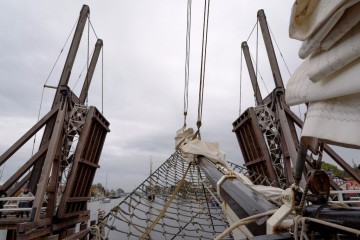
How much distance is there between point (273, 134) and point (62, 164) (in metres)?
5.64

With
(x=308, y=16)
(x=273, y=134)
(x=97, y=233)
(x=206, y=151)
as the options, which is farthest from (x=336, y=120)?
(x=273, y=134)

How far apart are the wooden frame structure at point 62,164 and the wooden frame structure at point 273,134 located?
4.50 meters

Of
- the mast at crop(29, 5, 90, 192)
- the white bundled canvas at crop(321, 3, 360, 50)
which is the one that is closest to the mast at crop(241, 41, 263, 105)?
the mast at crop(29, 5, 90, 192)

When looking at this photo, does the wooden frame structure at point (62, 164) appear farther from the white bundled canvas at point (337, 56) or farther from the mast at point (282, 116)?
the white bundled canvas at point (337, 56)

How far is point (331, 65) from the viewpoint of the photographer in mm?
945

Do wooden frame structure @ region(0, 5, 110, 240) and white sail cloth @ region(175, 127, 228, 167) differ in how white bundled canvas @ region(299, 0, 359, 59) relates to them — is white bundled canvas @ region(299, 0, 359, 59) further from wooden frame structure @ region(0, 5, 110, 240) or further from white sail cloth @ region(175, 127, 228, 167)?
wooden frame structure @ region(0, 5, 110, 240)

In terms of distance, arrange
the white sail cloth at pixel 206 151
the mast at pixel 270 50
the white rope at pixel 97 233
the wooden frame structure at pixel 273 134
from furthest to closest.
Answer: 1. the mast at pixel 270 50
2. the wooden frame structure at pixel 273 134
3. the white sail cloth at pixel 206 151
4. the white rope at pixel 97 233

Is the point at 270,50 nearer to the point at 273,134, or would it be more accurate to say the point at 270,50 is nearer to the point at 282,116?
the point at 282,116

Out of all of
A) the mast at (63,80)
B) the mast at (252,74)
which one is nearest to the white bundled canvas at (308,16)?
the mast at (63,80)

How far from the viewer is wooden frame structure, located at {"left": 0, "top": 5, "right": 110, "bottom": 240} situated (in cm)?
571

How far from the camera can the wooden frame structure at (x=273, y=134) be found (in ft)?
21.8

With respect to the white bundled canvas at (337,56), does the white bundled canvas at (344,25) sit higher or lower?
higher

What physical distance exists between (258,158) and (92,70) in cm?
594

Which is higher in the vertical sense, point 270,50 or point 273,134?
point 270,50
